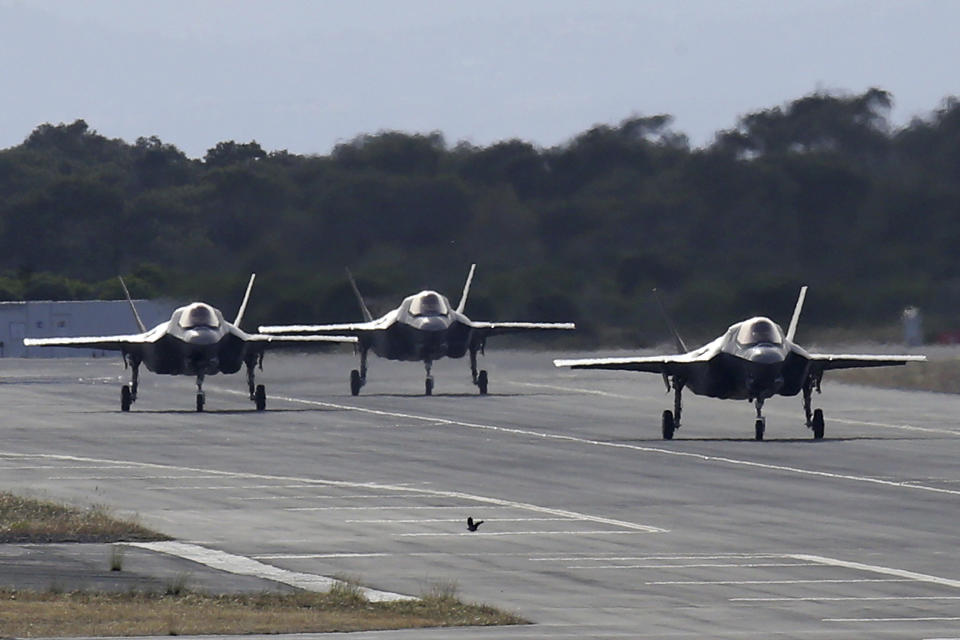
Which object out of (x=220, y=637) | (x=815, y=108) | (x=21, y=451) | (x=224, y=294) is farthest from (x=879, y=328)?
(x=220, y=637)

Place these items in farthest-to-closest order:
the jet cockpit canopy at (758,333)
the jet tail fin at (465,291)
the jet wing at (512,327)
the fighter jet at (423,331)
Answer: the jet tail fin at (465,291)
the jet wing at (512,327)
the fighter jet at (423,331)
the jet cockpit canopy at (758,333)

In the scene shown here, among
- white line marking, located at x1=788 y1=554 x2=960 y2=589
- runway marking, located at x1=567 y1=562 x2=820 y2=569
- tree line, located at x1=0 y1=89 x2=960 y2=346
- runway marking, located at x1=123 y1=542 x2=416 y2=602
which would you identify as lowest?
runway marking, located at x1=123 y1=542 x2=416 y2=602

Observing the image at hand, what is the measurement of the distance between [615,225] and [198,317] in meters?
13.7

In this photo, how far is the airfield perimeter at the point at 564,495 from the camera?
19.7 m

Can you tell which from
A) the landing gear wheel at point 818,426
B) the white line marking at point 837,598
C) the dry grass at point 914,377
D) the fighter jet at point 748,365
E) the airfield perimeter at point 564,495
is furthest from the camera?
the dry grass at point 914,377

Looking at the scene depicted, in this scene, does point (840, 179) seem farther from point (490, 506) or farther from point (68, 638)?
point (68, 638)

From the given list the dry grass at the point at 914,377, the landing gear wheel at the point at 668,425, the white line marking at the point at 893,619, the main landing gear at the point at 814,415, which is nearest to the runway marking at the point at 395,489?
the white line marking at the point at 893,619

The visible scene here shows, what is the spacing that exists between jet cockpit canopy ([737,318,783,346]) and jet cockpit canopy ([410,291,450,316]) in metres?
15.9

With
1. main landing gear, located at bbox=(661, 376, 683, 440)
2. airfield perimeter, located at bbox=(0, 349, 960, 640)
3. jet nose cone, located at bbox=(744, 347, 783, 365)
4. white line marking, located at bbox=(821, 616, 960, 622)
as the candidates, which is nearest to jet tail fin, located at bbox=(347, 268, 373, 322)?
airfield perimeter, located at bbox=(0, 349, 960, 640)

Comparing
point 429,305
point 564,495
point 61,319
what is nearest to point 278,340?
point 429,305

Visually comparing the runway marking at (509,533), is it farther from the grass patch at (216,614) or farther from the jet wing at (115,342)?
the jet wing at (115,342)

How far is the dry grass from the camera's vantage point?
60844mm

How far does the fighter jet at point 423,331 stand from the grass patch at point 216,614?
35.2 metres

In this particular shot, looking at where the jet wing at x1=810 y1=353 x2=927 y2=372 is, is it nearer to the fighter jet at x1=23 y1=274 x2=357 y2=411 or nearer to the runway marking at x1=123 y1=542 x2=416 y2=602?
the fighter jet at x1=23 y1=274 x2=357 y2=411
